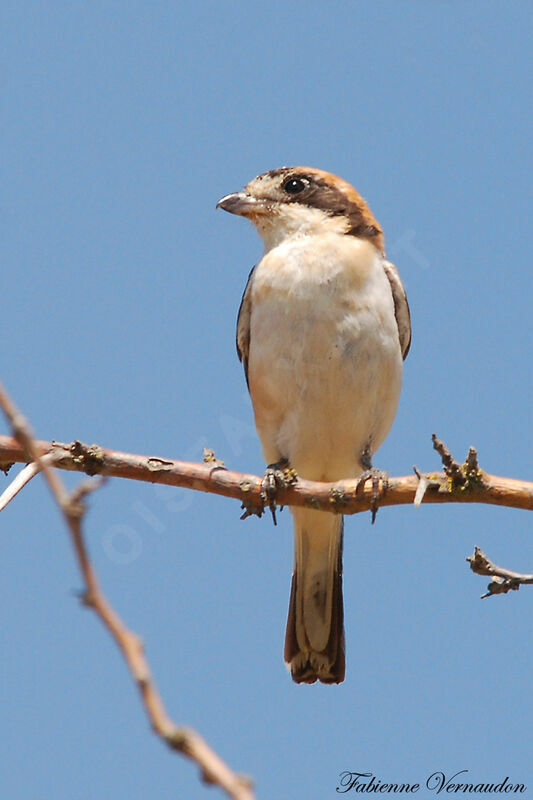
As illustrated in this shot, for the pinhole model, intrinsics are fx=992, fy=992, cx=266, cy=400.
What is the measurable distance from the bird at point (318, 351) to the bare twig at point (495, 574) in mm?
2077

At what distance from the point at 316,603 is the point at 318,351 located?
1.87 metres

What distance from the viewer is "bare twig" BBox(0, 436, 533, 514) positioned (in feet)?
13.1

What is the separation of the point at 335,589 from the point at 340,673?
55 cm

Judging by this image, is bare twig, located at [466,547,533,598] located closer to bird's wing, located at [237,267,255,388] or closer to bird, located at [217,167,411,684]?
bird, located at [217,167,411,684]

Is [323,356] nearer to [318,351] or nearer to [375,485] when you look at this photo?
[318,351]

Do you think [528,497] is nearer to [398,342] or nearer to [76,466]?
[76,466]

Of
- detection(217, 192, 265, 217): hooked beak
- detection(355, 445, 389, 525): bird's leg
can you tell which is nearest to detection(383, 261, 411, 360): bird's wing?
detection(217, 192, 265, 217): hooked beak

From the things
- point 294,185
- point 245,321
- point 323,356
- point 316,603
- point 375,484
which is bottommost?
point 375,484

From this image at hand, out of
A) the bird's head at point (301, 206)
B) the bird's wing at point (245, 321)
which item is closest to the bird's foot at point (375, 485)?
the bird's wing at point (245, 321)

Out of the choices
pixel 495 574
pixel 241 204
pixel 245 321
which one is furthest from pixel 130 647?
pixel 241 204

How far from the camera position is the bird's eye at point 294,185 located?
6.81 m

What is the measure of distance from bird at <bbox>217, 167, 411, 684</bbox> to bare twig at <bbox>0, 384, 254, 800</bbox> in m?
4.41

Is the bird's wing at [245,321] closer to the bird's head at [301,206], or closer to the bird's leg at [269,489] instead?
the bird's head at [301,206]

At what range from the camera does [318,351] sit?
582 centimetres
